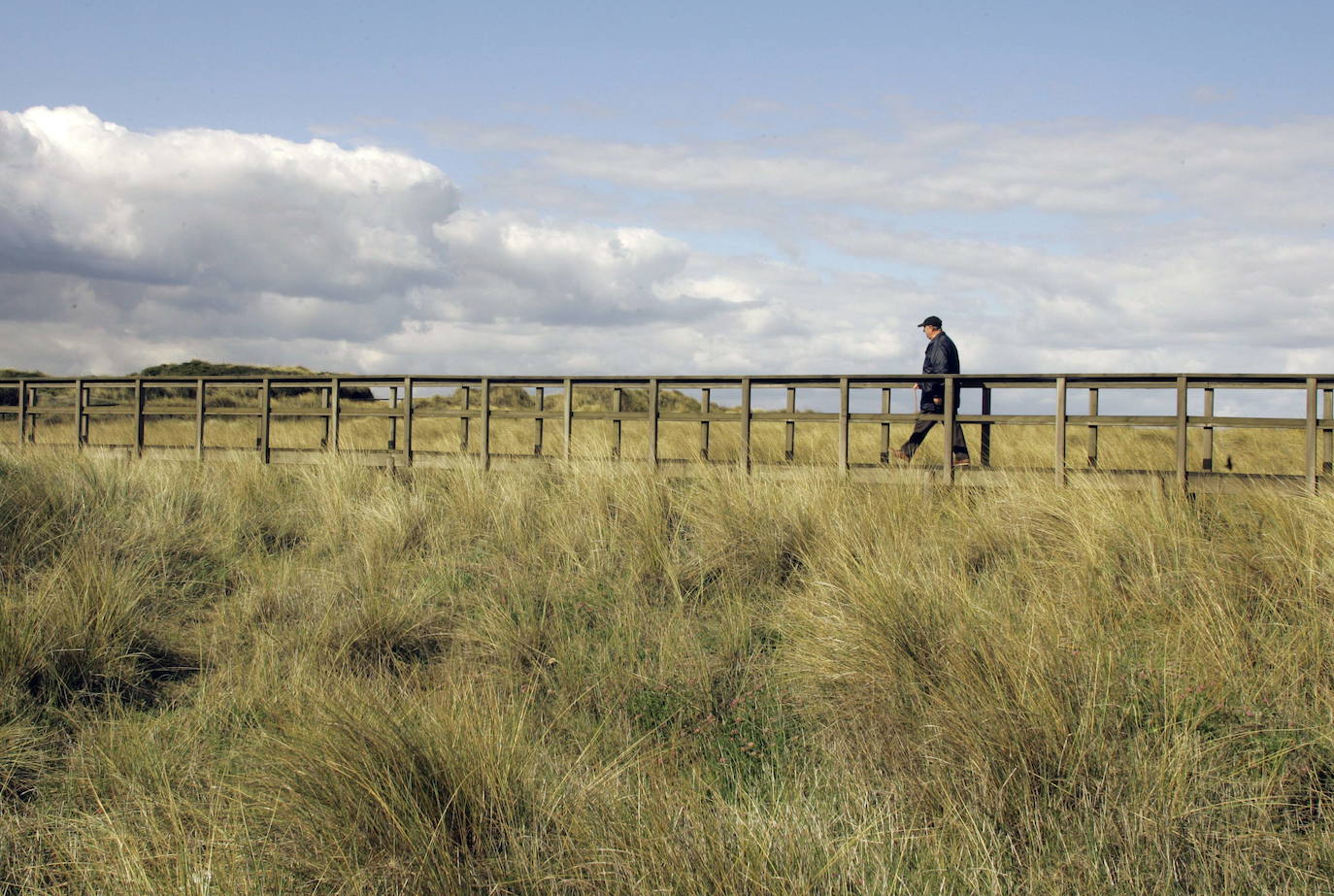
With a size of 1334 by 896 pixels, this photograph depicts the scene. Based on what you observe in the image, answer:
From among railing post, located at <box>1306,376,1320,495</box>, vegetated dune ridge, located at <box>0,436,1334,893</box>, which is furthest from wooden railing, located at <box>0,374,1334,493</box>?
vegetated dune ridge, located at <box>0,436,1334,893</box>

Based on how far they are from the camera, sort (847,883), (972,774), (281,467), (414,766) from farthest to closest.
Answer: (281,467) < (972,774) < (414,766) < (847,883)

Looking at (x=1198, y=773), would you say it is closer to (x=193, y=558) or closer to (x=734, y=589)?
(x=734, y=589)

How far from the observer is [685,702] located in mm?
4809

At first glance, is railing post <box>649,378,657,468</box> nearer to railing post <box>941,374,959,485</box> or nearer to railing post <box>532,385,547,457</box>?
railing post <box>532,385,547,457</box>

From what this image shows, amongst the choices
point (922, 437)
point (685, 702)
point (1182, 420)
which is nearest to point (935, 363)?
point (922, 437)

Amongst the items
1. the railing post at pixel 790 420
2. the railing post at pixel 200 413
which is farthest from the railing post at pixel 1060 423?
the railing post at pixel 200 413

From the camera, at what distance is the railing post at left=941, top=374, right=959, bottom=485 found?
34.9 feet

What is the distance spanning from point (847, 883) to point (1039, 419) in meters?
8.56

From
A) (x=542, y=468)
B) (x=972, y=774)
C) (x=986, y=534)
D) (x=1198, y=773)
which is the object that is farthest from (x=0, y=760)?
(x=542, y=468)

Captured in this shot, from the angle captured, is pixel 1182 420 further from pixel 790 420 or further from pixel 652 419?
pixel 652 419

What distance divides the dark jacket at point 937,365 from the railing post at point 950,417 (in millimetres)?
446

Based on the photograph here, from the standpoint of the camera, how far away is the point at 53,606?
5.69 meters

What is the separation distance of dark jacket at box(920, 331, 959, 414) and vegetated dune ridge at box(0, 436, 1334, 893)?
305 cm

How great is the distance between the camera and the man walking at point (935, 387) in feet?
37.0
